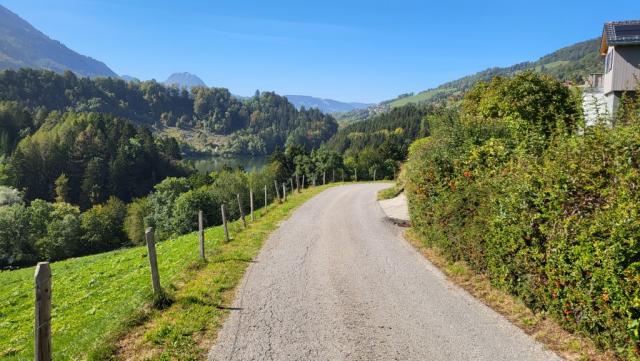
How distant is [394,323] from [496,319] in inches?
89.0

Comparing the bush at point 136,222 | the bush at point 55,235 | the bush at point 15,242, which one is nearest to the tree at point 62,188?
the bush at point 55,235

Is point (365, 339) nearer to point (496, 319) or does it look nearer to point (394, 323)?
point (394, 323)

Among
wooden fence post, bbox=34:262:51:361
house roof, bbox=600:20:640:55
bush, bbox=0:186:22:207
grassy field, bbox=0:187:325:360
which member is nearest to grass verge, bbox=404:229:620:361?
grassy field, bbox=0:187:325:360

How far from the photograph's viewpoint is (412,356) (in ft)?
25.9

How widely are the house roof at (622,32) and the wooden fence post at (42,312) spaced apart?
112ft

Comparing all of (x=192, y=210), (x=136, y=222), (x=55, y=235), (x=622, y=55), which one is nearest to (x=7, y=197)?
(x=55, y=235)

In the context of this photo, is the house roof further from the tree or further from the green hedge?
the tree

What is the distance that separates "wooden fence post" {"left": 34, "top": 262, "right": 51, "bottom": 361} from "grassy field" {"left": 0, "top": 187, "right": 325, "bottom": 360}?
1.71 meters

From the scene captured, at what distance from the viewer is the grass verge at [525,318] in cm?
767

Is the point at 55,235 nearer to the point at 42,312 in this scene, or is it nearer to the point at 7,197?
the point at 7,197

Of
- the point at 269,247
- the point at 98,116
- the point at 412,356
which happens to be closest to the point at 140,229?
the point at 269,247

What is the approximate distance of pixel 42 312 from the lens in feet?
20.3

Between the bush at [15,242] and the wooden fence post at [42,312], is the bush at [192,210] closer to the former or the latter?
the bush at [15,242]

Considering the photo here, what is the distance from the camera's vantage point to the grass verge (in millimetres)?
7668
